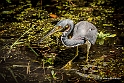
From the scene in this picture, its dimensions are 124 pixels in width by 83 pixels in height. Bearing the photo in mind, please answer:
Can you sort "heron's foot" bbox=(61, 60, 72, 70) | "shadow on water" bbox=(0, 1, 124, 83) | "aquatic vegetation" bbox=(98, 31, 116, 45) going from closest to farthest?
1. "shadow on water" bbox=(0, 1, 124, 83)
2. "heron's foot" bbox=(61, 60, 72, 70)
3. "aquatic vegetation" bbox=(98, 31, 116, 45)

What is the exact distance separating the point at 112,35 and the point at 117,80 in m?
1.88

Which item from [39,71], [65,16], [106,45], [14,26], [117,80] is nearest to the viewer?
[117,80]

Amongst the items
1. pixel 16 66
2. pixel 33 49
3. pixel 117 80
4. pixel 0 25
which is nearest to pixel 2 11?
pixel 0 25

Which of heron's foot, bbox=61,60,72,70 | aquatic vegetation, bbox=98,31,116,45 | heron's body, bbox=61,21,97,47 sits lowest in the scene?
heron's foot, bbox=61,60,72,70

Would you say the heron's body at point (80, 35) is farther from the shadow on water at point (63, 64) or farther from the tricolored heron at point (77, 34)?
the shadow on water at point (63, 64)

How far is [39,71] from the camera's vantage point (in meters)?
5.36

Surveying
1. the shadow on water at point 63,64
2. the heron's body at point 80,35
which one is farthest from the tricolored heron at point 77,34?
the shadow on water at point 63,64

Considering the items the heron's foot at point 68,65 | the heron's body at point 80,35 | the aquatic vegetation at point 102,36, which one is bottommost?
the heron's foot at point 68,65

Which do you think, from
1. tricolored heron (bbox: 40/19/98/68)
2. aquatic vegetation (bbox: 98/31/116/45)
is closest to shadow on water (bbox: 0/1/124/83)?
aquatic vegetation (bbox: 98/31/116/45)

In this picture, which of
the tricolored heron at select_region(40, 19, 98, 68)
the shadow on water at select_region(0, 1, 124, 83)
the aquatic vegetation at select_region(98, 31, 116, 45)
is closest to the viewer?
the shadow on water at select_region(0, 1, 124, 83)

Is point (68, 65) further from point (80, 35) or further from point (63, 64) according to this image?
point (80, 35)

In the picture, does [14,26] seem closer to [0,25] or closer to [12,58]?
[0,25]

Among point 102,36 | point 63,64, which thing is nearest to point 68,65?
point 63,64

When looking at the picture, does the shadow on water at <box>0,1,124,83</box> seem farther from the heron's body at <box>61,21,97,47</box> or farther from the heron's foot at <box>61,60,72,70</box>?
the heron's body at <box>61,21,97,47</box>
